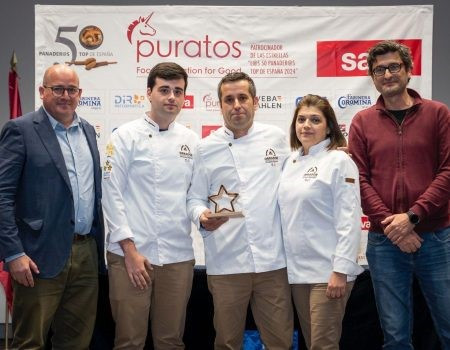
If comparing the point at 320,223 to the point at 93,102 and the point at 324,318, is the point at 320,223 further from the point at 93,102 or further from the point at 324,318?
the point at 93,102

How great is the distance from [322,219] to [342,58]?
8.03 feet

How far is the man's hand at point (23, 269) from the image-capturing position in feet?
7.73

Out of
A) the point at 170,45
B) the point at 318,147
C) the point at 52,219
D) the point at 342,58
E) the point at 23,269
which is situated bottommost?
the point at 23,269

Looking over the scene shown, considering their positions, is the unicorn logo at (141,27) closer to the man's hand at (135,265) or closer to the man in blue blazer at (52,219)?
the man in blue blazer at (52,219)

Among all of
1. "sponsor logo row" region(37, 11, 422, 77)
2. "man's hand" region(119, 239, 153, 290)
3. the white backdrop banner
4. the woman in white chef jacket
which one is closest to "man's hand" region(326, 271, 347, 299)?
the woman in white chef jacket

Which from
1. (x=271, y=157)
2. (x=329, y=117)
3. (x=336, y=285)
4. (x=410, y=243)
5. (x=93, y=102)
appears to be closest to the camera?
(x=336, y=285)

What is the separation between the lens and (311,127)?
8.16 feet

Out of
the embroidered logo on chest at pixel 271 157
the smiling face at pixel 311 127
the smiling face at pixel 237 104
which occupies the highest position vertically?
the smiling face at pixel 237 104

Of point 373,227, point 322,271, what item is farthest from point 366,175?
point 322,271

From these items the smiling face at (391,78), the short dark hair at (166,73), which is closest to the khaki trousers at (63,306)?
the short dark hair at (166,73)

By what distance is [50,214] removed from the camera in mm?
2459

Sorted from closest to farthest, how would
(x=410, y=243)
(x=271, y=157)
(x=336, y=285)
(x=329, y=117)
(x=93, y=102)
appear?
(x=336, y=285), (x=410, y=243), (x=329, y=117), (x=271, y=157), (x=93, y=102)

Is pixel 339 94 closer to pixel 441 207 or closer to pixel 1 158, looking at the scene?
pixel 441 207

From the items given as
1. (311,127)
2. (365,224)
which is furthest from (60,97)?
(365,224)
